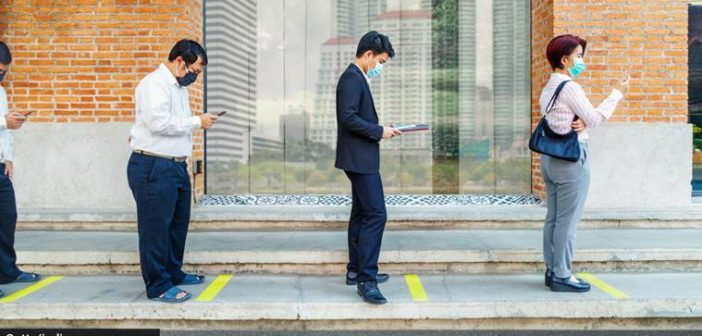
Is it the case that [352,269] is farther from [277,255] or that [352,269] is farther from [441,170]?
[441,170]

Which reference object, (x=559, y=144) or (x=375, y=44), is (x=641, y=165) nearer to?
(x=559, y=144)

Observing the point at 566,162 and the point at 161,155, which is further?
the point at 566,162

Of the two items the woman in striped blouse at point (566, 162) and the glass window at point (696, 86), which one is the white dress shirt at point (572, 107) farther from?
the glass window at point (696, 86)

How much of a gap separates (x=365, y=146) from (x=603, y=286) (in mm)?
2396

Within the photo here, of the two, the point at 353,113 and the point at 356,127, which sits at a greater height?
the point at 353,113

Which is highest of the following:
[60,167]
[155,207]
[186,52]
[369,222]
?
[186,52]

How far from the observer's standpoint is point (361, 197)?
15.1 feet

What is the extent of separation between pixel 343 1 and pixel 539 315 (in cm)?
548

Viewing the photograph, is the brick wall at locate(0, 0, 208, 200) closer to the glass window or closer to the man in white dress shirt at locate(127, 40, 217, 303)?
the man in white dress shirt at locate(127, 40, 217, 303)

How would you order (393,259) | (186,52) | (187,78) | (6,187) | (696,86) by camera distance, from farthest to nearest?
(696,86) → (393,259) → (6,187) → (187,78) → (186,52)

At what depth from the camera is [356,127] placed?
444 centimetres

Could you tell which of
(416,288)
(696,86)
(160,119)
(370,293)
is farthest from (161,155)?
(696,86)

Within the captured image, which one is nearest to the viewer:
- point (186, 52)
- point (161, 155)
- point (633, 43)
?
point (161, 155)

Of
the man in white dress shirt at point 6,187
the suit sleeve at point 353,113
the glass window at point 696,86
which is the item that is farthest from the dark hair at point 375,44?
the glass window at point 696,86
